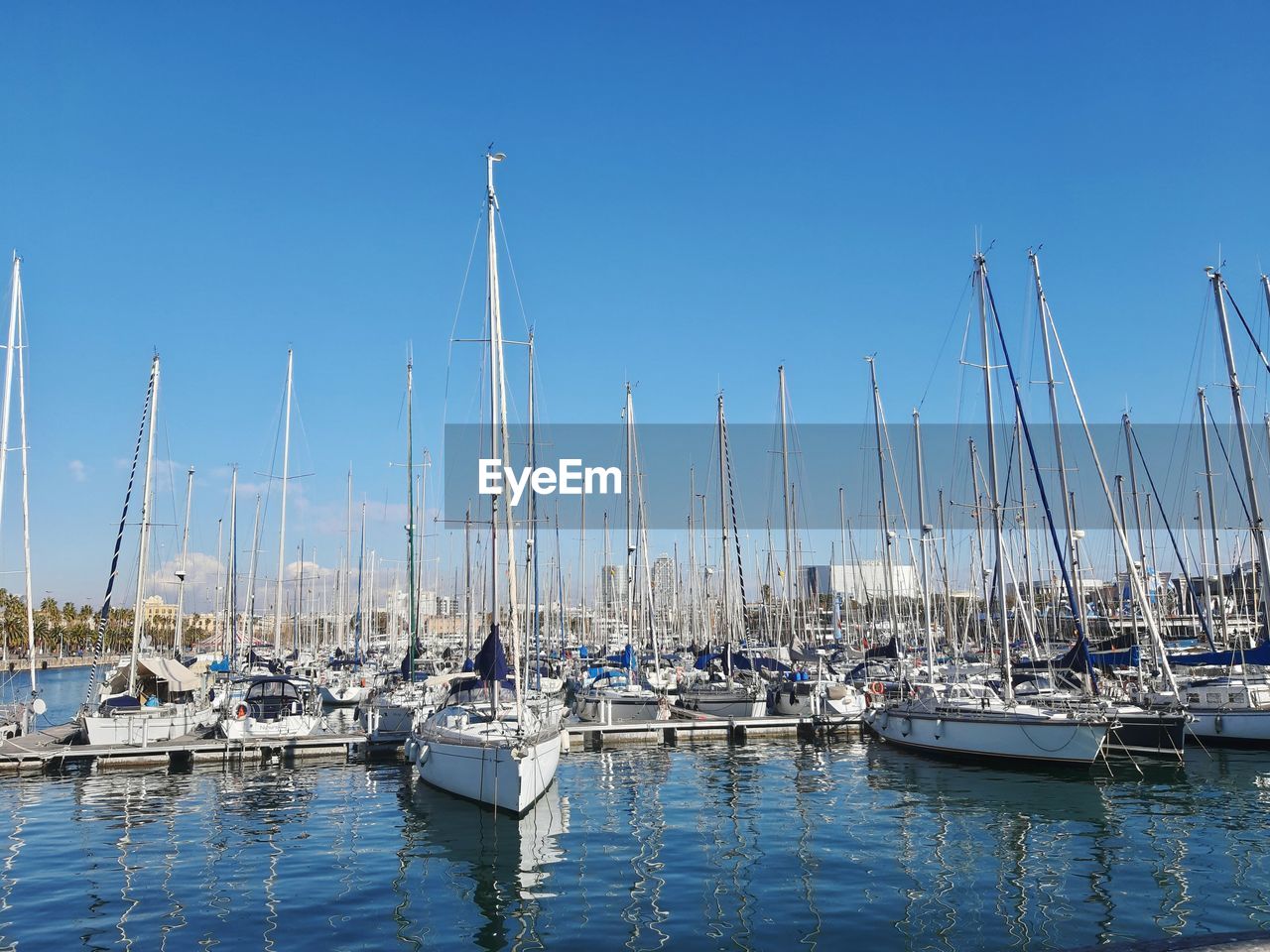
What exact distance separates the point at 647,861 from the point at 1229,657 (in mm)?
30105

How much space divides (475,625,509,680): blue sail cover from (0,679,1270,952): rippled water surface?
371 centimetres

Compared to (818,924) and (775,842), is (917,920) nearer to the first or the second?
(818,924)

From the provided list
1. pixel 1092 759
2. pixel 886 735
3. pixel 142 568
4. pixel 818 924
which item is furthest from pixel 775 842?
pixel 142 568

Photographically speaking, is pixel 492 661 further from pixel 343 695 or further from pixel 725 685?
pixel 343 695

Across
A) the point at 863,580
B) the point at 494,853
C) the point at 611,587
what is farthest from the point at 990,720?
the point at 611,587

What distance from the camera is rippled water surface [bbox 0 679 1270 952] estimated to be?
1509cm

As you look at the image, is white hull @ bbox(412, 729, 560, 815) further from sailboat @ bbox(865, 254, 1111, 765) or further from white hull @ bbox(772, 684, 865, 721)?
white hull @ bbox(772, 684, 865, 721)

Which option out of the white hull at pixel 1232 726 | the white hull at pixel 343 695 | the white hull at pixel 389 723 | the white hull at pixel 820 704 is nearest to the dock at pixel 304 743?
the white hull at pixel 389 723

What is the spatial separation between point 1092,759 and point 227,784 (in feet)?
90.6

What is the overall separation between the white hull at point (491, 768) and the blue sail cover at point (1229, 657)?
26931 millimetres

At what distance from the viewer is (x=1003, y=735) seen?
30.4 meters

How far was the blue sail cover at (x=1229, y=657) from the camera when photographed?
34219mm

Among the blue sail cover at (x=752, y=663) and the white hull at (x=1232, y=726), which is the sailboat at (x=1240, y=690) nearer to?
the white hull at (x=1232, y=726)

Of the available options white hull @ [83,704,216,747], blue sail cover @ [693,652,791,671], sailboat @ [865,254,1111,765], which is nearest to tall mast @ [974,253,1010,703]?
sailboat @ [865,254,1111,765]
